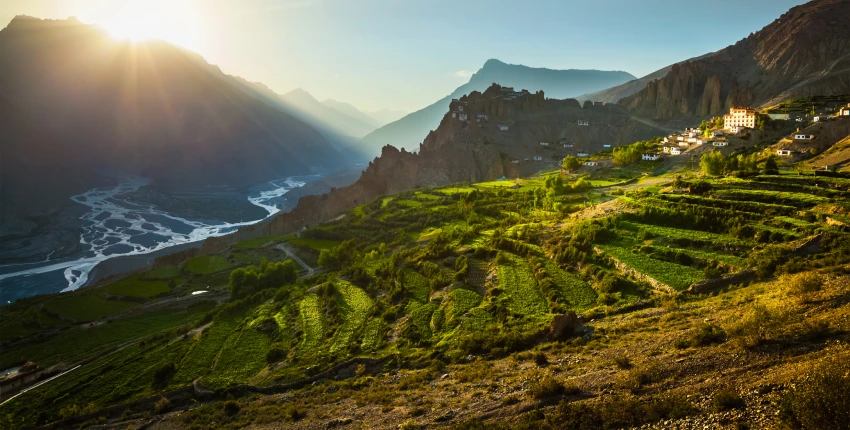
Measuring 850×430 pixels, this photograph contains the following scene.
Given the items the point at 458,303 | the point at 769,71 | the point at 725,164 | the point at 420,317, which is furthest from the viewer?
the point at 769,71

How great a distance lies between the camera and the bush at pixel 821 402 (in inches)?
420

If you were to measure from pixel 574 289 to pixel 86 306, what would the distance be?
6670 cm

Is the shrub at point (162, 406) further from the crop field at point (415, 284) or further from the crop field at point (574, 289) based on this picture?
the crop field at point (574, 289)

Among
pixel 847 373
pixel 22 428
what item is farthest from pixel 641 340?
pixel 22 428

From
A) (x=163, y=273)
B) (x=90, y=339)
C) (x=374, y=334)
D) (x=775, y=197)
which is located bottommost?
(x=90, y=339)

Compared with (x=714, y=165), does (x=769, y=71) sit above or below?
above

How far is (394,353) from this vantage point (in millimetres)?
29469

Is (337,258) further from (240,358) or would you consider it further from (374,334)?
(374,334)

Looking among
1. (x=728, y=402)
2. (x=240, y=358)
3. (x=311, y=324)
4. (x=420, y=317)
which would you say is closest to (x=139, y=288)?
(x=240, y=358)

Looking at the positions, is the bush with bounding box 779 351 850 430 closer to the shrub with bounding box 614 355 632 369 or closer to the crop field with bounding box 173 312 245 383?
the shrub with bounding box 614 355 632 369

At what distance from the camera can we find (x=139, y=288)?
7206 cm

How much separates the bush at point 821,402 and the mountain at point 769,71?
135 metres

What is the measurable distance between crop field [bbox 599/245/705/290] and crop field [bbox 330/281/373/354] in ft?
68.5

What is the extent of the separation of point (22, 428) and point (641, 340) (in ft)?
135
